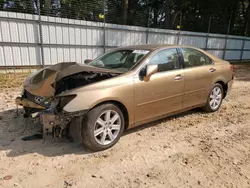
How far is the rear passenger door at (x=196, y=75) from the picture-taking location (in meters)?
4.11

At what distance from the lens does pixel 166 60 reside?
386 centimetres

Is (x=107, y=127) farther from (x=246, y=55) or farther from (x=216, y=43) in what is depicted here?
(x=246, y=55)

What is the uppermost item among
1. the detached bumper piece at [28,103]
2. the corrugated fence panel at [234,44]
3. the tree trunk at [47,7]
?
the tree trunk at [47,7]

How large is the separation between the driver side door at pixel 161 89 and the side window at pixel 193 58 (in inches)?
9.2

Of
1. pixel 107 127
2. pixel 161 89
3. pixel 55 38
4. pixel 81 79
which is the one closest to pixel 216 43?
pixel 55 38

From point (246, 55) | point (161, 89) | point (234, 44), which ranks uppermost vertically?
Answer: point (234, 44)

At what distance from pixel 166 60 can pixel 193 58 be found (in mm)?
831

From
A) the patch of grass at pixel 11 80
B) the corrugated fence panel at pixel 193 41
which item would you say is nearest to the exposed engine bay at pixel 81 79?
the patch of grass at pixel 11 80

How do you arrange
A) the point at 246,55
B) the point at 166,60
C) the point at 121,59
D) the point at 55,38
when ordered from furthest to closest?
the point at 246,55, the point at 55,38, the point at 121,59, the point at 166,60

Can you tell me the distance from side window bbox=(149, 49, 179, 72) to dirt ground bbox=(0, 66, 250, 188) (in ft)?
3.67

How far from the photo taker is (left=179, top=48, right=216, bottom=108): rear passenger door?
4.11 m

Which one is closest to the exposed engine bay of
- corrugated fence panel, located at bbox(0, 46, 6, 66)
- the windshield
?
the windshield

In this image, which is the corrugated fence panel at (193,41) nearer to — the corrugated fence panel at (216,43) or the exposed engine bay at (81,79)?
the corrugated fence panel at (216,43)

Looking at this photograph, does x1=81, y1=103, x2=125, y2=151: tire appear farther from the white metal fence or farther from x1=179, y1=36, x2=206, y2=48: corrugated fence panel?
x1=179, y1=36, x2=206, y2=48: corrugated fence panel
